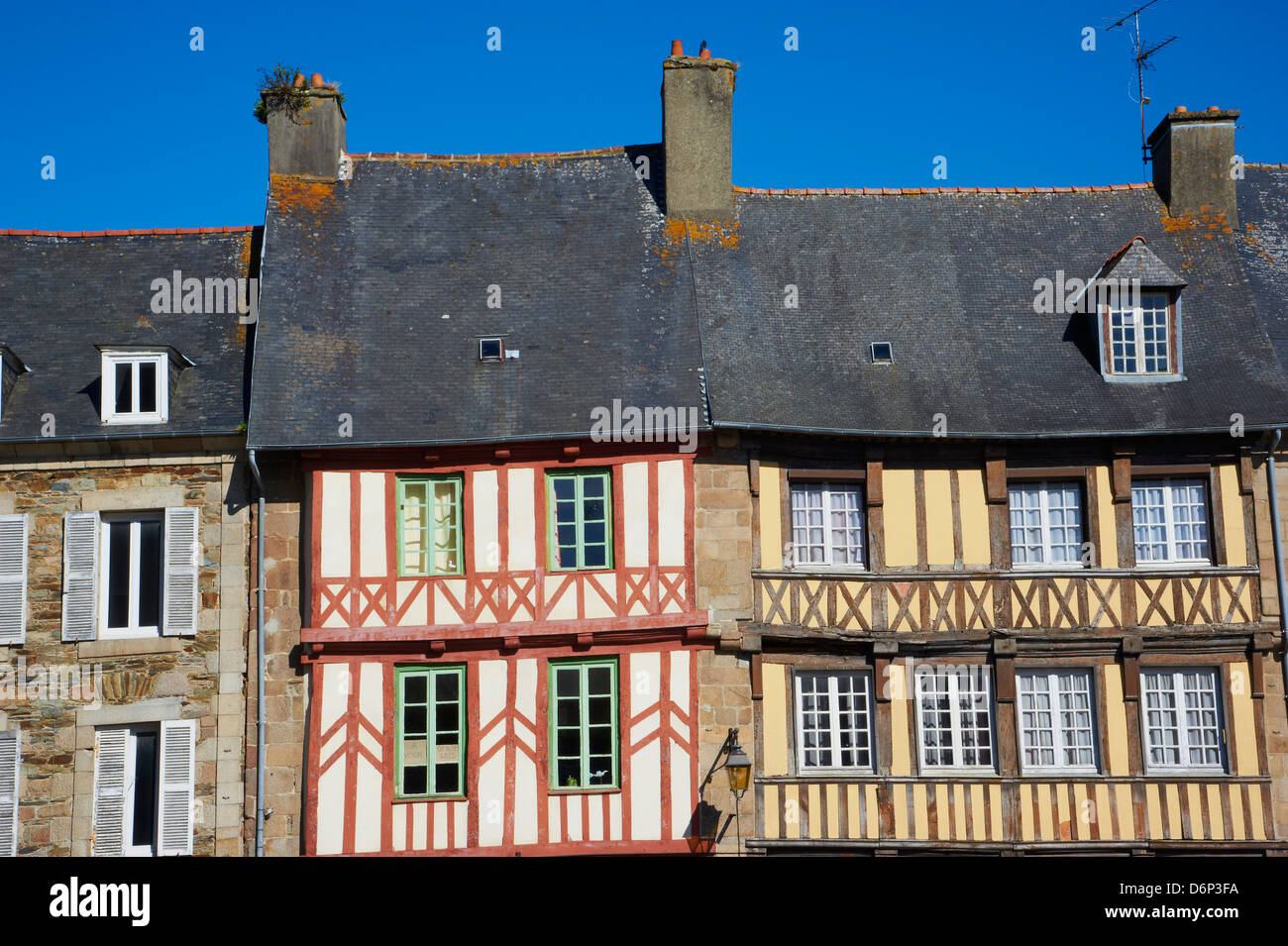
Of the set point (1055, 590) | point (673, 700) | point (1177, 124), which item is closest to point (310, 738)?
point (673, 700)

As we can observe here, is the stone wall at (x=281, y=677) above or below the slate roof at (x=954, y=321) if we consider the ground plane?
below

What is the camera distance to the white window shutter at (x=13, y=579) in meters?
15.2

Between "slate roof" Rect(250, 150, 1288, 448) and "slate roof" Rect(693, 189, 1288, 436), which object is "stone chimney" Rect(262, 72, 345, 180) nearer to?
"slate roof" Rect(250, 150, 1288, 448)

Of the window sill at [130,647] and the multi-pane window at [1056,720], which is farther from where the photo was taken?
the multi-pane window at [1056,720]

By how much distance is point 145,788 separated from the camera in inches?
592

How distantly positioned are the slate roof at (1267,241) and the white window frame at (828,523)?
15.6 ft

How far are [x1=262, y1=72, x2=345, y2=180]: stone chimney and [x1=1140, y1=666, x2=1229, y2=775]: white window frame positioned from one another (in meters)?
10.1

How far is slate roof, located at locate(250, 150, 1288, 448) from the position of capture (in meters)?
15.7

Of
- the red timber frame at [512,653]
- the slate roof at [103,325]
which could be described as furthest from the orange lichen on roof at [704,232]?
the slate roof at [103,325]

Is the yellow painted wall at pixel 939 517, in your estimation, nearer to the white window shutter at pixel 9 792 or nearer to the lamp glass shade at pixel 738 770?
the lamp glass shade at pixel 738 770

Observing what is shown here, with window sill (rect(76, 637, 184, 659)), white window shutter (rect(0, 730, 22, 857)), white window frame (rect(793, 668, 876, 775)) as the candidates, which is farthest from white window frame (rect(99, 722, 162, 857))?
white window frame (rect(793, 668, 876, 775))

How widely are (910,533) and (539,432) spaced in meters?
3.65

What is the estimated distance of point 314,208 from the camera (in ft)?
57.4

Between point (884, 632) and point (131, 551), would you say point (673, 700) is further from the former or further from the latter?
point (131, 551)
